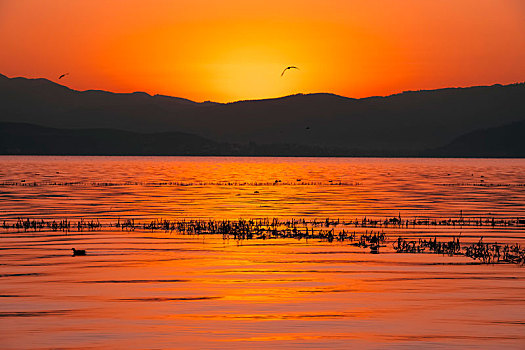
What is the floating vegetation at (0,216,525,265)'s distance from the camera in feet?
106

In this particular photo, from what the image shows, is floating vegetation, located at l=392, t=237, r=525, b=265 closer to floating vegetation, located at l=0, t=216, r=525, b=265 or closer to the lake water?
floating vegetation, located at l=0, t=216, r=525, b=265

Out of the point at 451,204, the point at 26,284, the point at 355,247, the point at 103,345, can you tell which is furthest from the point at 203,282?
the point at 451,204

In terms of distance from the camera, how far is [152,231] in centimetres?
3997

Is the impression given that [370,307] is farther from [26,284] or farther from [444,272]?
[26,284]

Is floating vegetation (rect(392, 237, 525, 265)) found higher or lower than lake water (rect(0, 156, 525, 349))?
higher

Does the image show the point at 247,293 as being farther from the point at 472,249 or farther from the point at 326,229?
the point at 326,229

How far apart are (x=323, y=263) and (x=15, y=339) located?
1339 cm

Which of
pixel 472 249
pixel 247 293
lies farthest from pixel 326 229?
pixel 247 293

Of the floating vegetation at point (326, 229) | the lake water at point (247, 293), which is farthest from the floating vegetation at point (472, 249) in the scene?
the lake water at point (247, 293)

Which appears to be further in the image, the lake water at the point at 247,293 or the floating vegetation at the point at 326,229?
the floating vegetation at the point at 326,229

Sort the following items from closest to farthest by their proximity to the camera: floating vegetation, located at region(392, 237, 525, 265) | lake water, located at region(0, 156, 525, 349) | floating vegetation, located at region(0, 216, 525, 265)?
1. lake water, located at region(0, 156, 525, 349)
2. floating vegetation, located at region(392, 237, 525, 265)
3. floating vegetation, located at region(0, 216, 525, 265)

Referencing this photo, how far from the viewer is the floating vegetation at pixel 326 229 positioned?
106 ft

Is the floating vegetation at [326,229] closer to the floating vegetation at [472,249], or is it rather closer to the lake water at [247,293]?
the floating vegetation at [472,249]

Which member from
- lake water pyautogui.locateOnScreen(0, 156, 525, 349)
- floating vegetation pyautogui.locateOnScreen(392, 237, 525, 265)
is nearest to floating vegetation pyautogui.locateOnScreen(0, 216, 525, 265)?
floating vegetation pyautogui.locateOnScreen(392, 237, 525, 265)
